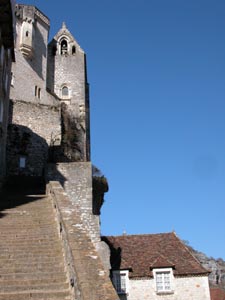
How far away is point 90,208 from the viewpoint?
2194 cm

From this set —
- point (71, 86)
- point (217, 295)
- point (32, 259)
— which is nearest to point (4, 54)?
point (32, 259)

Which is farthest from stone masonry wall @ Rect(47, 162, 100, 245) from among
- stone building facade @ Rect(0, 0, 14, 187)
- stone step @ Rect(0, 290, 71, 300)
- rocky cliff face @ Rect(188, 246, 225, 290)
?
rocky cliff face @ Rect(188, 246, 225, 290)

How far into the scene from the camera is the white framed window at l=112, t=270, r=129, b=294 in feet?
77.4

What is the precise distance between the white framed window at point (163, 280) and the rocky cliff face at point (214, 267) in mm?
21870

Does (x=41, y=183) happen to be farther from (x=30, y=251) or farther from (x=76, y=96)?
(x=76, y=96)

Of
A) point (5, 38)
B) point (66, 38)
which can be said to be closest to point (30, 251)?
point (5, 38)

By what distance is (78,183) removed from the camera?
2266cm

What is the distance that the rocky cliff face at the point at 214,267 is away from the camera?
47344mm

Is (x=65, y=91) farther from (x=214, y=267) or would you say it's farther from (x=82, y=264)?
(x=82, y=264)

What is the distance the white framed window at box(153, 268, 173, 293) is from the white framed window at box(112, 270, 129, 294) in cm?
171

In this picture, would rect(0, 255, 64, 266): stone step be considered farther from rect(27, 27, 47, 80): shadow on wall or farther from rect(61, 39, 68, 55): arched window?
rect(61, 39, 68, 55): arched window

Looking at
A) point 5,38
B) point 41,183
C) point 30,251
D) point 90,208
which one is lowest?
point 30,251

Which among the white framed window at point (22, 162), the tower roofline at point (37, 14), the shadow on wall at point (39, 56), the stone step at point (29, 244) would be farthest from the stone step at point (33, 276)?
the tower roofline at point (37, 14)

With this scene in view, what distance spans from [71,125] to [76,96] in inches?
137
